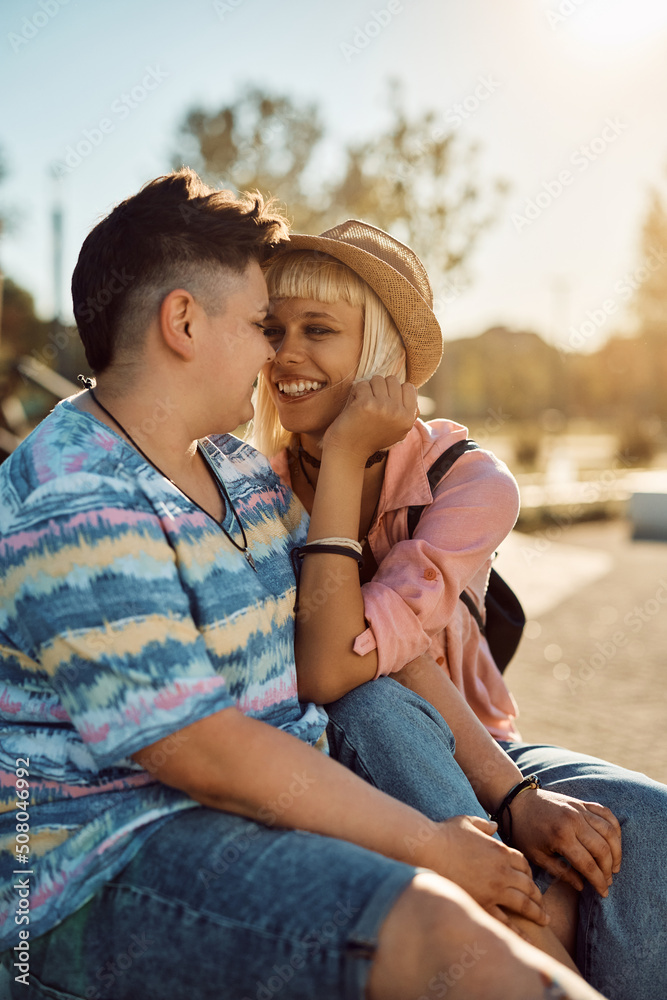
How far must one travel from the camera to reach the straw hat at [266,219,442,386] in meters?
2.60

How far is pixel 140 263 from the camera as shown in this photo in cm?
182

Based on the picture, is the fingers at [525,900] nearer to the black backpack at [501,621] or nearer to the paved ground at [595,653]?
the black backpack at [501,621]

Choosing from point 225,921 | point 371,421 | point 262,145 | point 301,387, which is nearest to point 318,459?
point 301,387

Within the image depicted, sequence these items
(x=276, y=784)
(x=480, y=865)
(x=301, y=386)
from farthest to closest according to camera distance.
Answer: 1. (x=301, y=386)
2. (x=480, y=865)
3. (x=276, y=784)

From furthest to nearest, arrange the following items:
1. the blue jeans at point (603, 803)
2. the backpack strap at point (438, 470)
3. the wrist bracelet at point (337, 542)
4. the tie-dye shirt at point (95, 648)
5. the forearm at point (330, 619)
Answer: the backpack strap at point (438, 470), the wrist bracelet at point (337, 542), the forearm at point (330, 619), the blue jeans at point (603, 803), the tie-dye shirt at point (95, 648)

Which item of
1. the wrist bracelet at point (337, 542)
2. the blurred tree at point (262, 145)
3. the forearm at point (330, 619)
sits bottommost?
the forearm at point (330, 619)

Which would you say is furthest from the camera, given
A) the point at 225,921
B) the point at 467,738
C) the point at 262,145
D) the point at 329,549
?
the point at 262,145

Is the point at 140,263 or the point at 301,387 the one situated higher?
the point at 140,263

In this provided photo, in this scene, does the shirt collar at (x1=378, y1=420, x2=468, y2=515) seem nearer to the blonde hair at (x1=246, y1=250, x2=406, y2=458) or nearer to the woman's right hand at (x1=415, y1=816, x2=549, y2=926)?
the blonde hair at (x1=246, y1=250, x2=406, y2=458)

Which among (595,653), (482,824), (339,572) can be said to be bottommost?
(595,653)

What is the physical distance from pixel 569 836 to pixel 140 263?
1681 millimetres

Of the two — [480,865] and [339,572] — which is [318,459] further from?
[480,865]

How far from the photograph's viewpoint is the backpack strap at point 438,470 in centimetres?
258

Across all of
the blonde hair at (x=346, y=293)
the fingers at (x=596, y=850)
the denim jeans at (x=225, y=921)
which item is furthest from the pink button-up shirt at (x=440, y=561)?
the denim jeans at (x=225, y=921)
